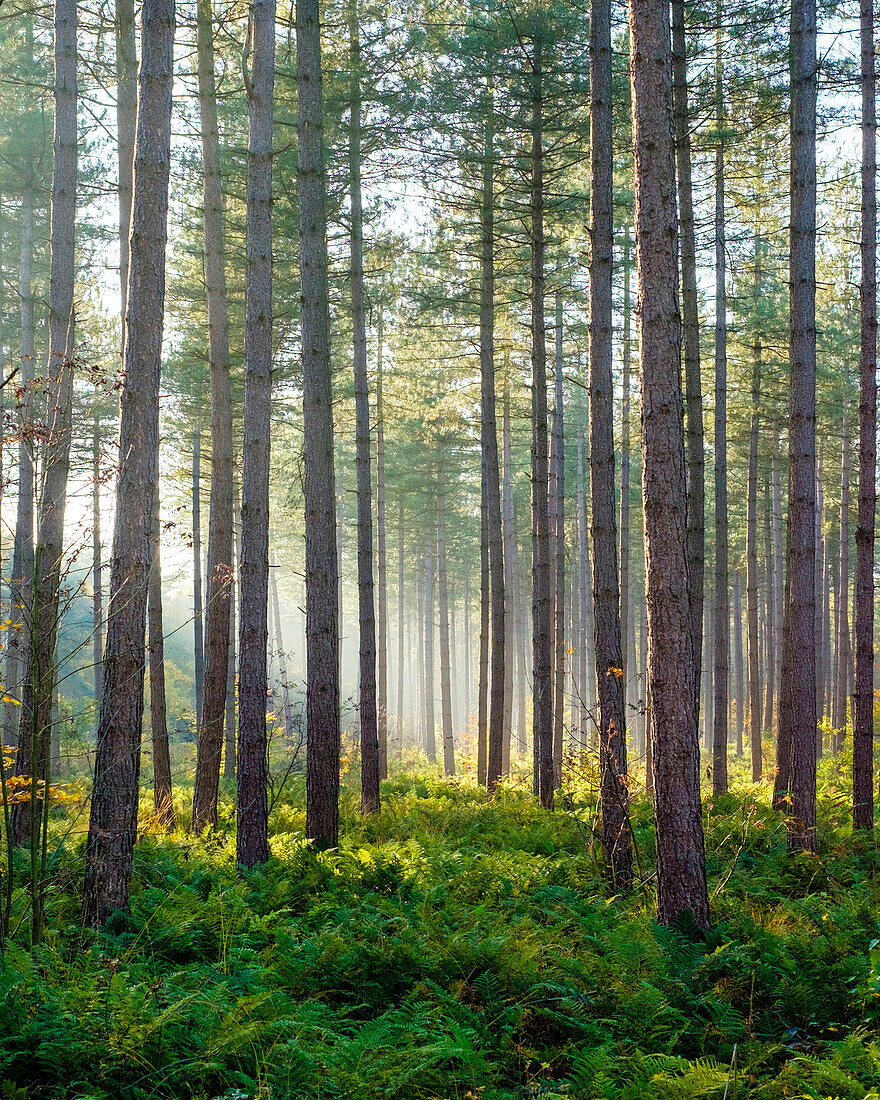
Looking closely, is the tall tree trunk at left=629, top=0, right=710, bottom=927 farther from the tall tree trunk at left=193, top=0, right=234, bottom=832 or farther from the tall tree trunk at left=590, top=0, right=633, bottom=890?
the tall tree trunk at left=193, top=0, right=234, bottom=832

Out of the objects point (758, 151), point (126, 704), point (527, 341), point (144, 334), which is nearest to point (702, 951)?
point (126, 704)

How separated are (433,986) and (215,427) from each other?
751 centimetres

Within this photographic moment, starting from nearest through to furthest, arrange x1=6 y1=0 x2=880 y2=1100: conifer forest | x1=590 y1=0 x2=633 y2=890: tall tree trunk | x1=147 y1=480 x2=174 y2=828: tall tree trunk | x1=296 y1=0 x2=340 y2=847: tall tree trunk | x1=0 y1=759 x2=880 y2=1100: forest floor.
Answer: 1. x1=0 y1=759 x2=880 y2=1100: forest floor
2. x1=6 y1=0 x2=880 y2=1100: conifer forest
3. x1=590 y1=0 x2=633 y2=890: tall tree trunk
4. x1=296 y1=0 x2=340 y2=847: tall tree trunk
5. x1=147 y1=480 x2=174 y2=828: tall tree trunk

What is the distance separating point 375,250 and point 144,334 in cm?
978

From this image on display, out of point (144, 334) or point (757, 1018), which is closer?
point (757, 1018)

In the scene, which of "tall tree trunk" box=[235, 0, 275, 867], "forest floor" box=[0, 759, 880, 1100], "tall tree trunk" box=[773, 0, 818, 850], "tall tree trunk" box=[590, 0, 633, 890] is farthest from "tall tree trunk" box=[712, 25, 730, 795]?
"tall tree trunk" box=[235, 0, 275, 867]

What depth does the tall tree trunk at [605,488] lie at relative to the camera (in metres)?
7.50

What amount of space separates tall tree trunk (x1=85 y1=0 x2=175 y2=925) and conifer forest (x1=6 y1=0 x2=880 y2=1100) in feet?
0.10

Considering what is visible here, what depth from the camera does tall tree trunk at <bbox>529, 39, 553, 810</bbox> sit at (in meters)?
11.8

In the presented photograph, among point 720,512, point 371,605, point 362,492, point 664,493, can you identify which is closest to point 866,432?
point 720,512

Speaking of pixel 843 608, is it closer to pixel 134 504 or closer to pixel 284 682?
pixel 284 682

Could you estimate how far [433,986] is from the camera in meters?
4.56

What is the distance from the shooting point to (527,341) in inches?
752

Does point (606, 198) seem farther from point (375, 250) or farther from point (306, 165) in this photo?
point (375, 250)
